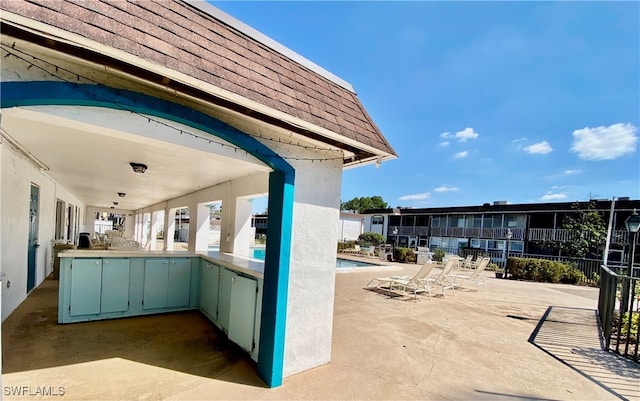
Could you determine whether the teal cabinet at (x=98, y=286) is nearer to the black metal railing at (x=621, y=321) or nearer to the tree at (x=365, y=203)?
the black metal railing at (x=621, y=321)

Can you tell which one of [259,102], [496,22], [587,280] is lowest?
[587,280]

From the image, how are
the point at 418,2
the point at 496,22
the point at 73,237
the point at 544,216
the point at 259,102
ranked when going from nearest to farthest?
the point at 259,102 → the point at 418,2 → the point at 496,22 → the point at 73,237 → the point at 544,216

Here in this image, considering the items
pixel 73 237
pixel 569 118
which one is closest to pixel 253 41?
pixel 73 237

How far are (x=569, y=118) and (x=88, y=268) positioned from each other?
2504 cm

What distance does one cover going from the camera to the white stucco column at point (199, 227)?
27.2 feet

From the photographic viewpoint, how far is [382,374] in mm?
3518

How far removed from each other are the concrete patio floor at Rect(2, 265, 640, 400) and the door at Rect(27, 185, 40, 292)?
90 centimetres

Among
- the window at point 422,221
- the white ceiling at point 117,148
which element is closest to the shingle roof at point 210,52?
the white ceiling at point 117,148

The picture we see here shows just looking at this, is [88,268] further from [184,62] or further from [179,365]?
[184,62]

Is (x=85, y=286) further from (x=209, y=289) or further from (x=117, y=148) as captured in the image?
(x=117, y=148)

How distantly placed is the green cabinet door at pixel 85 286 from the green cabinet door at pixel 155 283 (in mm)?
715

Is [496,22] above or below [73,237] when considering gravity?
above

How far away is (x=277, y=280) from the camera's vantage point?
10.6ft

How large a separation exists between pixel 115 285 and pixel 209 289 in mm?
1628
